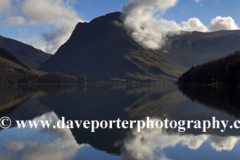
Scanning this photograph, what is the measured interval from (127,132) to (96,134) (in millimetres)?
2269

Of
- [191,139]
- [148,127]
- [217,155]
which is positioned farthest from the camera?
[148,127]

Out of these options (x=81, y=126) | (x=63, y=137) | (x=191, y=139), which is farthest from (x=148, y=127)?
(x=63, y=137)

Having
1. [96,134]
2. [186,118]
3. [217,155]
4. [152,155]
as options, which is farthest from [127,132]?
[186,118]

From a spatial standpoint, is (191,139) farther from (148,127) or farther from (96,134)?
(96,134)

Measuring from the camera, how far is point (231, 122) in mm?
18453

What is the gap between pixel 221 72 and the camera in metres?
116

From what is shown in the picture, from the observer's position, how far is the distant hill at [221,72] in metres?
97.1

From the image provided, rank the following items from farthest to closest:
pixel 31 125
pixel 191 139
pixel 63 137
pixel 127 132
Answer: pixel 31 125
pixel 127 132
pixel 63 137
pixel 191 139

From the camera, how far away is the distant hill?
9706cm

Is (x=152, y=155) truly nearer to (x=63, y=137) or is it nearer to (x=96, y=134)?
(x=96, y=134)

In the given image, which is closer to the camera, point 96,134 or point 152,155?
point 152,155

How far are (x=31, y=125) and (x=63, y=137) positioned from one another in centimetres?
545

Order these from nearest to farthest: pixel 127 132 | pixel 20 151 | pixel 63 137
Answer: pixel 20 151 < pixel 63 137 < pixel 127 132

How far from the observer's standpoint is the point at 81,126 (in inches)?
711
